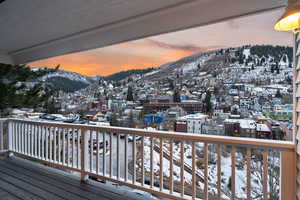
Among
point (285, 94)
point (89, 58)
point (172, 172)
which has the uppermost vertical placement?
point (89, 58)

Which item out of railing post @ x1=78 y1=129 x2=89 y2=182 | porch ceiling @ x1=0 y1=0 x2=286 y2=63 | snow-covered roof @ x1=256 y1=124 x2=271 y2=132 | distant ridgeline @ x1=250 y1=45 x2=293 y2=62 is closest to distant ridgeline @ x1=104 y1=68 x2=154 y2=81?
porch ceiling @ x1=0 y1=0 x2=286 y2=63

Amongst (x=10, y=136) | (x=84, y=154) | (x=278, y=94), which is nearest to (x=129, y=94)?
(x=84, y=154)

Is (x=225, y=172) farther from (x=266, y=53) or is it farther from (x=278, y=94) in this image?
(x=266, y=53)

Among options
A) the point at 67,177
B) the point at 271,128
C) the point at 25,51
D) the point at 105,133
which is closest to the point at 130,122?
the point at 105,133

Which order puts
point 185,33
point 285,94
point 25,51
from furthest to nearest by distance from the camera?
point 25,51, point 185,33, point 285,94

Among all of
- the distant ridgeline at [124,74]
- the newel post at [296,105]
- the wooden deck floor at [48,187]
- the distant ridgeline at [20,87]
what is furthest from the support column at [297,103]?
the distant ridgeline at [20,87]

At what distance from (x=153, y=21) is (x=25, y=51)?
10.0 feet

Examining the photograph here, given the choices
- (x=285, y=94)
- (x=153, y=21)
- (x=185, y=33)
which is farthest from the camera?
(x=185, y=33)

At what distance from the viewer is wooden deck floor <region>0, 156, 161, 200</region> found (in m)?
2.32

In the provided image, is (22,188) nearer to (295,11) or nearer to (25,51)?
(25,51)

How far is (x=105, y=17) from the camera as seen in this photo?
7.59ft

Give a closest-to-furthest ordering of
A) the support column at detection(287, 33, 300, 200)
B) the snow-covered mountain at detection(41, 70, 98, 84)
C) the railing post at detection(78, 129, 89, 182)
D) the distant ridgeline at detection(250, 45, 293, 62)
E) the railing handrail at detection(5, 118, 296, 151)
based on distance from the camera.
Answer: the support column at detection(287, 33, 300, 200)
the railing handrail at detection(5, 118, 296, 151)
the distant ridgeline at detection(250, 45, 293, 62)
the railing post at detection(78, 129, 89, 182)
the snow-covered mountain at detection(41, 70, 98, 84)

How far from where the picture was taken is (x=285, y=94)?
71.7 inches

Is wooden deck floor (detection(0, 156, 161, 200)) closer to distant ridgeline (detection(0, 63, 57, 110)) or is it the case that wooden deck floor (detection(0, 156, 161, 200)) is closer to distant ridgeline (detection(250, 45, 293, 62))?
distant ridgeline (detection(250, 45, 293, 62))
